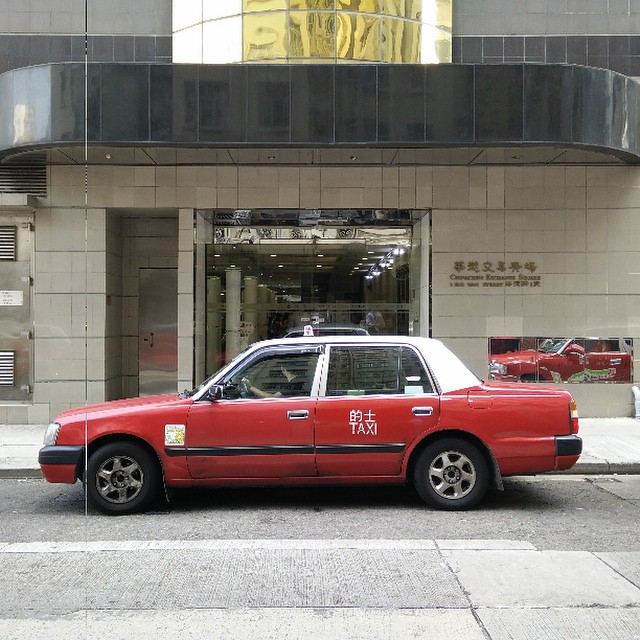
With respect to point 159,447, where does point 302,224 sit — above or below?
above

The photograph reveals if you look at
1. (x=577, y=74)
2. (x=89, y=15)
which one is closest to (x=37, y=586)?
(x=577, y=74)

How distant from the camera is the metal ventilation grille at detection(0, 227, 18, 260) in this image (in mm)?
12578

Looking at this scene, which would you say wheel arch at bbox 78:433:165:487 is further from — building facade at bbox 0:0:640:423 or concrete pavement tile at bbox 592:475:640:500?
building facade at bbox 0:0:640:423

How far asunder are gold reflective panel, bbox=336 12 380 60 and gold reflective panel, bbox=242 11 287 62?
0.94m

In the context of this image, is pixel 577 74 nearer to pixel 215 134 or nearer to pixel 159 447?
pixel 215 134

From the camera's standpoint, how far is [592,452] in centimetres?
964

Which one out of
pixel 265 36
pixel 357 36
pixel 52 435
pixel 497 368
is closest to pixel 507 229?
pixel 497 368

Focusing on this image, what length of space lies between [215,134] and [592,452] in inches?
277

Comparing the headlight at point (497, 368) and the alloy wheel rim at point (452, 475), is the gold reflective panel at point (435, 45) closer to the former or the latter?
the headlight at point (497, 368)

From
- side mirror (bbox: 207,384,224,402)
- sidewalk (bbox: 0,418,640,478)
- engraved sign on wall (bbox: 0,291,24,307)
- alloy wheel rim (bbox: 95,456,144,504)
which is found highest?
engraved sign on wall (bbox: 0,291,24,307)

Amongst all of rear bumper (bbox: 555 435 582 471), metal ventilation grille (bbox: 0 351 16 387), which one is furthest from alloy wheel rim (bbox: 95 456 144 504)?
metal ventilation grille (bbox: 0 351 16 387)

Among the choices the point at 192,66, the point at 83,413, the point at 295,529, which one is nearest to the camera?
the point at 295,529

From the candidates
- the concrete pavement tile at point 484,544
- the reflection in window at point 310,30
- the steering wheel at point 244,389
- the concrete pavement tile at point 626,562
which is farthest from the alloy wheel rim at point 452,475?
the reflection in window at point 310,30

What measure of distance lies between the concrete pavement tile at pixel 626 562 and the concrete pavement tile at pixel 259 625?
1.41 metres
